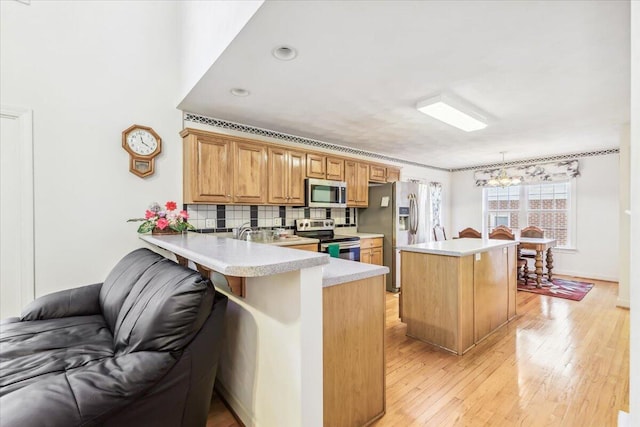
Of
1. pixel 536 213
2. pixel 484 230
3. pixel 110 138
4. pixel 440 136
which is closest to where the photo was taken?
pixel 110 138

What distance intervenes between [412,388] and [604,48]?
2.69 metres

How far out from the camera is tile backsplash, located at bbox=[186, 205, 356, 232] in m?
3.33

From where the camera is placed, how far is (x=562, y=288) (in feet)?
15.3

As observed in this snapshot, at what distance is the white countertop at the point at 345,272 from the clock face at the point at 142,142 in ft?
7.53

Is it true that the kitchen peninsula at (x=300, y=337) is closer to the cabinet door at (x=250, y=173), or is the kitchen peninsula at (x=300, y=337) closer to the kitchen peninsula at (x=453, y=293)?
the kitchen peninsula at (x=453, y=293)

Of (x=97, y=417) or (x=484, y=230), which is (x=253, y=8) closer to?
(x=97, y=417)

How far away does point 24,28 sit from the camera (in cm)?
238

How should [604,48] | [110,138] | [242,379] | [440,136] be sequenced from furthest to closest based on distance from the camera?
[440,136], [110,138], [604,48], [242,379]

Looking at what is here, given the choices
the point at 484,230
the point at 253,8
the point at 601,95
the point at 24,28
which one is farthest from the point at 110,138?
the point at 484,230

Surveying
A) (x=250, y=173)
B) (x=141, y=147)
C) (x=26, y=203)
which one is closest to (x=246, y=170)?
(x=250, y=173)

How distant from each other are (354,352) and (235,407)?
0.87 m

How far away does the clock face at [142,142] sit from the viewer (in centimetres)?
284

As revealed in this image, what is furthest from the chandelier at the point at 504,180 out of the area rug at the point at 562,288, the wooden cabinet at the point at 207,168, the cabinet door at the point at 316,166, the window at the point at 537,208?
the wooden cabinet at the point at 207,168

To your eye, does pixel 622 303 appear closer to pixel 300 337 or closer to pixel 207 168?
pixel 300 337
